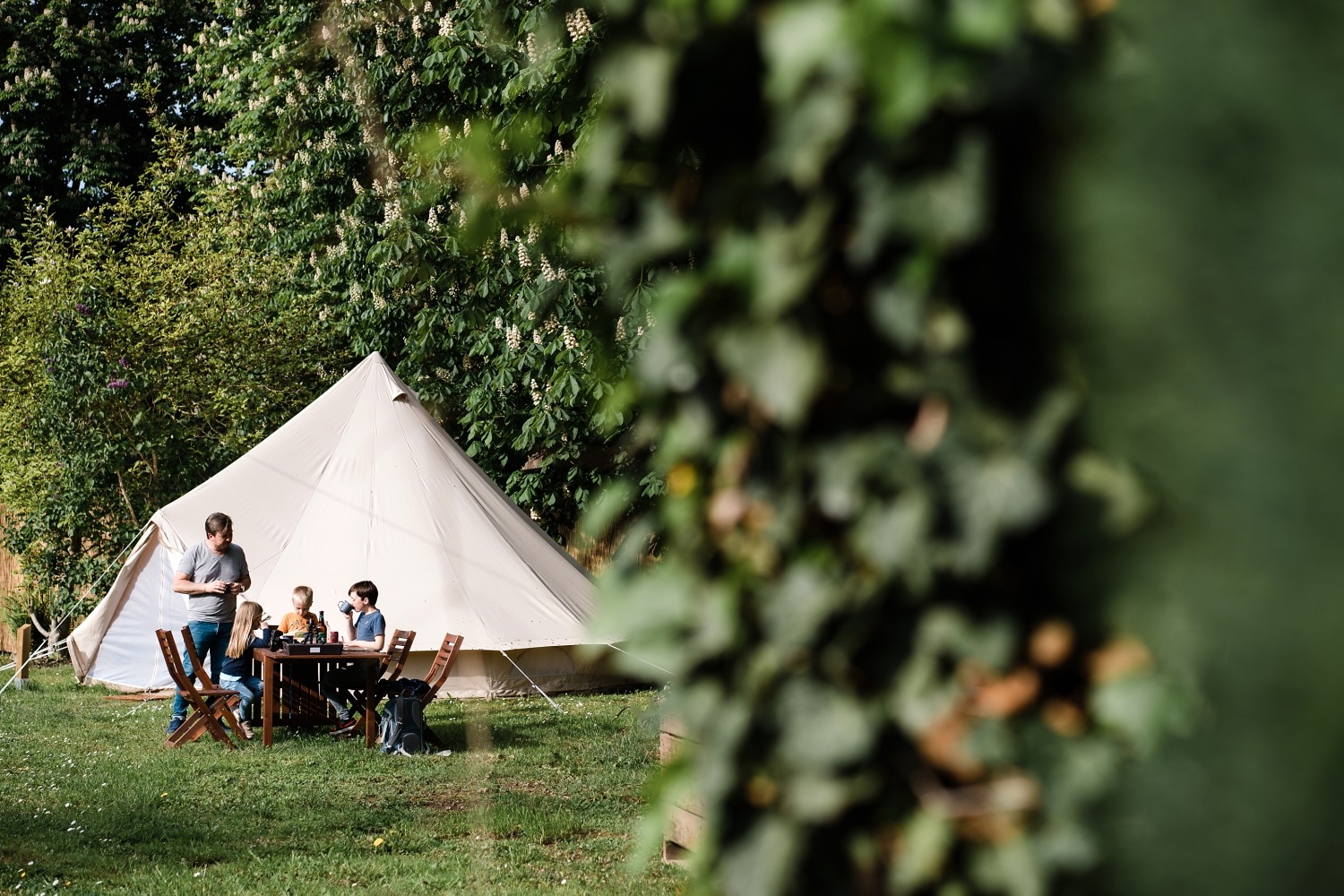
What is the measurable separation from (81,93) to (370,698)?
1853 centimetres

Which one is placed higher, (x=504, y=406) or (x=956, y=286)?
(x=504, y=406)

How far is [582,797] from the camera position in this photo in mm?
7996

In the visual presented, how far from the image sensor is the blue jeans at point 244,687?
10.2 metres

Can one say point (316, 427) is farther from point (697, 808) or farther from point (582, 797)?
point (697, 808)

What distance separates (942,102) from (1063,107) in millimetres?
115

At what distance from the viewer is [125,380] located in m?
15.0

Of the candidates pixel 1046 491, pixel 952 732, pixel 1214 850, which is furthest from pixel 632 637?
pixel 1214 850

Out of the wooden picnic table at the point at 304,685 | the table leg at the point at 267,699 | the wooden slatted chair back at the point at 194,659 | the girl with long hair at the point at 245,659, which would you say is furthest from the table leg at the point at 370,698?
the wooden slatted chair back at the point at 194,659

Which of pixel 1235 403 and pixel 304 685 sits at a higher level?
pixel 1235 403

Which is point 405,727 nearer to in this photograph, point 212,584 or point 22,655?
point 212,584

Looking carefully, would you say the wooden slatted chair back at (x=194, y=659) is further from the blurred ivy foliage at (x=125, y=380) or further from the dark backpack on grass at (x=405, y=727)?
the blurred ivy foliage at (x=125, y=380)

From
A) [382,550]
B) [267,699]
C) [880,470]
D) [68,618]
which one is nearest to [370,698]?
[267,699]

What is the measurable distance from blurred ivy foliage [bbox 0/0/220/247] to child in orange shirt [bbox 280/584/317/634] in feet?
49.2

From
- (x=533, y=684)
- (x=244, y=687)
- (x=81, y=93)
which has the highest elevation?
(x=81, y=93)
